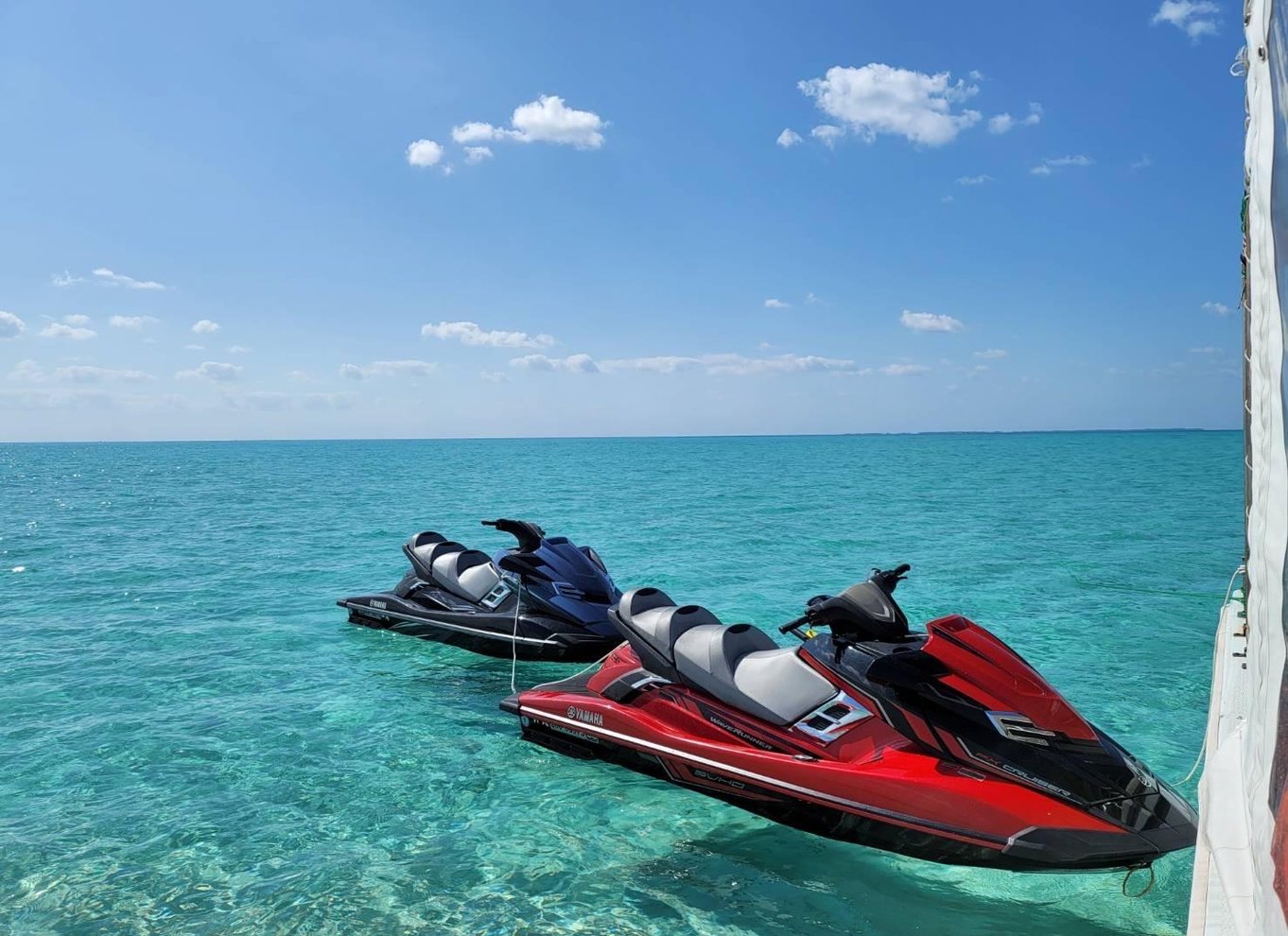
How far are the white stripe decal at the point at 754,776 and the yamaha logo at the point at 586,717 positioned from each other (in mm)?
19

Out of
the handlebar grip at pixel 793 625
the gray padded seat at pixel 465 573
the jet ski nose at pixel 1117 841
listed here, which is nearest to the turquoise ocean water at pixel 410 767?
the jet ski nose at pixel 1117 841

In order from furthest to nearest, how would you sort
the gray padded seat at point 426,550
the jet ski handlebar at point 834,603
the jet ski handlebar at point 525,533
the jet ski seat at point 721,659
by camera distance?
the gray padded seat at point 426,550 < the jet ski handlebar at point 525,533 < the jet ski seat at point 721,659 < the jet ski handlebar at point 834,603

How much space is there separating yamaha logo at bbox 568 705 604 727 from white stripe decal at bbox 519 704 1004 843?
19 millimetres

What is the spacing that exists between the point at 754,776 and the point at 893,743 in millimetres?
602

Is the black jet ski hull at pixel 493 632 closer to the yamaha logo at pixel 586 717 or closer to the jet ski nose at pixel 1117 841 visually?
the yamaha logo at pixel 586 717

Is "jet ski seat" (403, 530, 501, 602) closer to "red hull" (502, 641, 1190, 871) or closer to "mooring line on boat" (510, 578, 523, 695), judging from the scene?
"mooring line on boat" (510, 578, 523, 695)

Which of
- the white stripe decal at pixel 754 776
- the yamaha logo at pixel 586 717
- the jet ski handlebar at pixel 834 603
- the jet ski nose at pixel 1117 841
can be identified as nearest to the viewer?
the jet ski nose at pixel 1117 841

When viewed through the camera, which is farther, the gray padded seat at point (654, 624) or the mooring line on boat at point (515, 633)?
the mooring line on boat at point (515, 633)

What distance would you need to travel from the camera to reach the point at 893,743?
3.37m

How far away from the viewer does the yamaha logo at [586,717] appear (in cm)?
432

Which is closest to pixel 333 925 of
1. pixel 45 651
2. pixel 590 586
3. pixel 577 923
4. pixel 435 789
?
pixel 577 923

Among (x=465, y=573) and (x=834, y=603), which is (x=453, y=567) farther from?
(x=834, y=603)

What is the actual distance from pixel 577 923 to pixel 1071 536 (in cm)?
1537

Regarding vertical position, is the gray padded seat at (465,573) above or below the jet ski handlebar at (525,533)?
below
